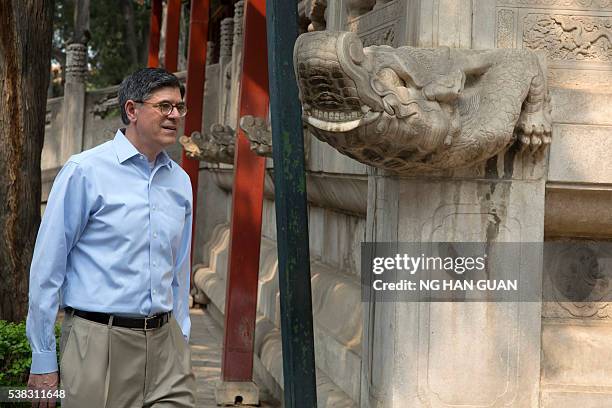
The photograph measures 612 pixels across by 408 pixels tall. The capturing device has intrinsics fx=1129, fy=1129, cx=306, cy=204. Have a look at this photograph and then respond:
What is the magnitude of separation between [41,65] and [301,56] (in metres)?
3.33

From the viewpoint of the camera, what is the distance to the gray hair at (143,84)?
12.9 ft

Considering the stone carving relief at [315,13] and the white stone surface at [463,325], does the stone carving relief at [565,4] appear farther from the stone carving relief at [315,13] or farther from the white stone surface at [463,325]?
the stone carving relief at [315,13]

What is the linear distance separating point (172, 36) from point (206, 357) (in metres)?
5.80

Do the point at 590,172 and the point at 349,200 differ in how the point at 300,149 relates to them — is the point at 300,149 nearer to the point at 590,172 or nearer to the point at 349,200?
the point at 590,172

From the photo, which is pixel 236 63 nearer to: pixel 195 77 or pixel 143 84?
pixel 195 77

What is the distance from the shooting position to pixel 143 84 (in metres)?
3.94

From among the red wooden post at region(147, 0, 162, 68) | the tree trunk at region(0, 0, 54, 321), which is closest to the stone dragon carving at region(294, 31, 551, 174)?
the tree trunk at region(0, 0, 54, 321)

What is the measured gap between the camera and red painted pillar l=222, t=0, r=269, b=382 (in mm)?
7941

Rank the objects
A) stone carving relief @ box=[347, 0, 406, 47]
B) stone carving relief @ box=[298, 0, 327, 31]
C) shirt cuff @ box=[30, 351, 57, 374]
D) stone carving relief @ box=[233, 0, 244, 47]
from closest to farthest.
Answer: shirt cuff @ box=[30, 351, 57, 374] → stone carving relief @ box=[347, 0, 406, 47] → stone carving relief @ box=[298, 0, 327, 31] → stone carving relief @ box=[233, 0, 244, 47]

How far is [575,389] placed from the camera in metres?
5.04

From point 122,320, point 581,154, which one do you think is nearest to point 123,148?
point 122,320

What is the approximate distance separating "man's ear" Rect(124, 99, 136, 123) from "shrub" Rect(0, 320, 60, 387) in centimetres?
260

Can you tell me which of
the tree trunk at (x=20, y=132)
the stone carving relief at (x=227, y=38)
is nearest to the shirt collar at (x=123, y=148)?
the tree trunk at (x=20, y=132)

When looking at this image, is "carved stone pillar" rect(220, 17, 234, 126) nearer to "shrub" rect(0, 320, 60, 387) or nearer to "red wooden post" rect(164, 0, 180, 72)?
"red wooden post" rect(164, 0, 180, 72)
